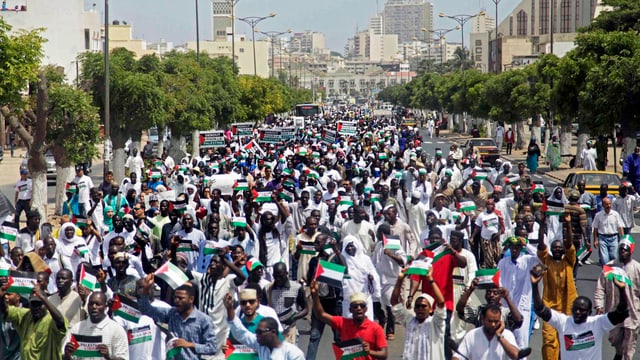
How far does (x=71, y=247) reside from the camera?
42.1 ft

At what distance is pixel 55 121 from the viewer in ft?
85.8

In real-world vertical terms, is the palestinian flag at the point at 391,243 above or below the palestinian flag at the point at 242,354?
above

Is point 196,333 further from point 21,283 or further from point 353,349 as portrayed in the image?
point 21,283

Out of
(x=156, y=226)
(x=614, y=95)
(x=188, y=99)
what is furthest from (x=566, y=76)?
(x=156, y=226)

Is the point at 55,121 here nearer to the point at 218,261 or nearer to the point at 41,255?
the point at 41,255

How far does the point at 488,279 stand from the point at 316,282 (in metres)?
1.34

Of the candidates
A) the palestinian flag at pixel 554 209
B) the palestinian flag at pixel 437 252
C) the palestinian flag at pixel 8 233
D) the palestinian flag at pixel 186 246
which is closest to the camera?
the palestinian flag at pixel 437 252

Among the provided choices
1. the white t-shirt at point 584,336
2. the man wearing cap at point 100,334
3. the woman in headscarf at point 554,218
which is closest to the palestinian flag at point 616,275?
the white t-shirt at point 584,336

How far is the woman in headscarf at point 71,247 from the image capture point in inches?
497

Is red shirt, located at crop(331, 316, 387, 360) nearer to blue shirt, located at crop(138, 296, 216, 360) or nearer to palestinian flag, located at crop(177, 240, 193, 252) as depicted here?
blue shirt, located at crop(138, 296, 216, 360)

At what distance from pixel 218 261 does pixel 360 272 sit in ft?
5.60

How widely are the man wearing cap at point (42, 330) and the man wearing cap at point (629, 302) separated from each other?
4.61m

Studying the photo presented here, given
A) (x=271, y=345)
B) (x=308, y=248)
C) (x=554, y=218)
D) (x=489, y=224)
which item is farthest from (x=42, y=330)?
(x=554, y=218)

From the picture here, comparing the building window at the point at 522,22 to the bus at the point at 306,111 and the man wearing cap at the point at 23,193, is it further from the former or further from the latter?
the man wearing cap at the point at 23,193
